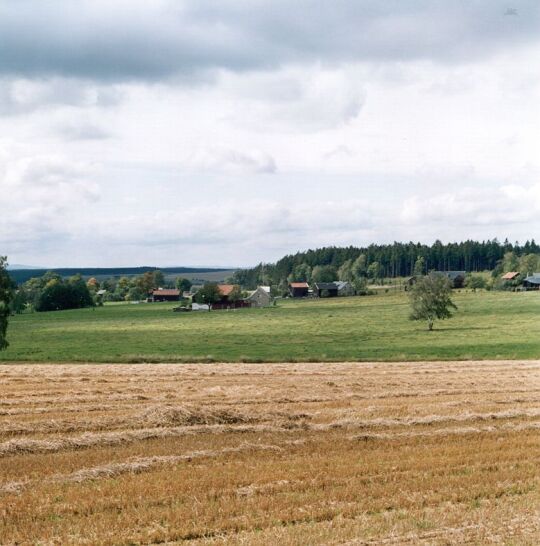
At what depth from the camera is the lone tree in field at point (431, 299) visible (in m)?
79.8

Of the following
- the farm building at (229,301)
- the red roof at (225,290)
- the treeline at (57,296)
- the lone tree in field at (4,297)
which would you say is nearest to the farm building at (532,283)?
the farm building at (229,301)

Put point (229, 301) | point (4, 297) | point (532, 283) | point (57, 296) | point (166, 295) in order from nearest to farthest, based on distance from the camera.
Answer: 1. point (4, 297)
2. point (229, 301)
3. point (57, 296)
4. point (532, 283)
5. point (166, 295)

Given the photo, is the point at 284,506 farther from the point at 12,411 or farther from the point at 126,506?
the point at 12,411

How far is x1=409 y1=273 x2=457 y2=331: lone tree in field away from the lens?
3140 inches

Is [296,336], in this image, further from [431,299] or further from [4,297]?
[4,297]

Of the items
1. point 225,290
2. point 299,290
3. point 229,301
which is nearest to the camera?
point 229,301

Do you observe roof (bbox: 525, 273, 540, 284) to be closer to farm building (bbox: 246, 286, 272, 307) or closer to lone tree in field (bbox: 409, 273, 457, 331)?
farm building (bbox: 246, 286, 272, 307)

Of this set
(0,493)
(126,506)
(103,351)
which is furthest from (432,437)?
(103,351)

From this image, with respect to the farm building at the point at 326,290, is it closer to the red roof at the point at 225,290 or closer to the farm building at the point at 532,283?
the red roof at the point at 225,290

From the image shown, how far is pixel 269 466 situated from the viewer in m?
14.3

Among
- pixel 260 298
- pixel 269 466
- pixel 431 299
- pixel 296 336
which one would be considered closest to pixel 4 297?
pixel 296 336

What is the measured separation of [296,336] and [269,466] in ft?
187

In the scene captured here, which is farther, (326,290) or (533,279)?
(326,290)

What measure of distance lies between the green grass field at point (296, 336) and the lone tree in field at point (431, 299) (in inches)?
62.2
